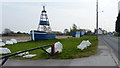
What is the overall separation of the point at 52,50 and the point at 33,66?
116 inches

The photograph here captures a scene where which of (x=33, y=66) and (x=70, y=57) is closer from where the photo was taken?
(x=33, y=66)

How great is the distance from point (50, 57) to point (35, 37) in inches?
790

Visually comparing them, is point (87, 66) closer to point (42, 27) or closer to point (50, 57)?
point (50, 57)

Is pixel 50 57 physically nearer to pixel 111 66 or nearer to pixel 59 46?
pixel 59 46

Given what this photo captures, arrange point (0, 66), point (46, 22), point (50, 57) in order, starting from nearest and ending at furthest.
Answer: point (0, 66) < point (50, 57) < point (46, 22)

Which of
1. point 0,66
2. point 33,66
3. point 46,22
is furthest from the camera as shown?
point 46,22

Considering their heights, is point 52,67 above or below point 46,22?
below

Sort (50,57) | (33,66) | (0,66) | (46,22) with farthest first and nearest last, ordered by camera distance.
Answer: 1. (46,22)
2. (50,57)
3. (33,66)
4. (0,66)

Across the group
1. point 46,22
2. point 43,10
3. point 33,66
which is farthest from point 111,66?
point 43,10

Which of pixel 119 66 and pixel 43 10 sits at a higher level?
pixel 43 10

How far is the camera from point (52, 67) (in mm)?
8125

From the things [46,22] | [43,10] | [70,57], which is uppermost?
[43,10]

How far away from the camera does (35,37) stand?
30.6 m

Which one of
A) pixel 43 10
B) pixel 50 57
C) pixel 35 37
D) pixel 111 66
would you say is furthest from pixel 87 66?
pixel 43 10
